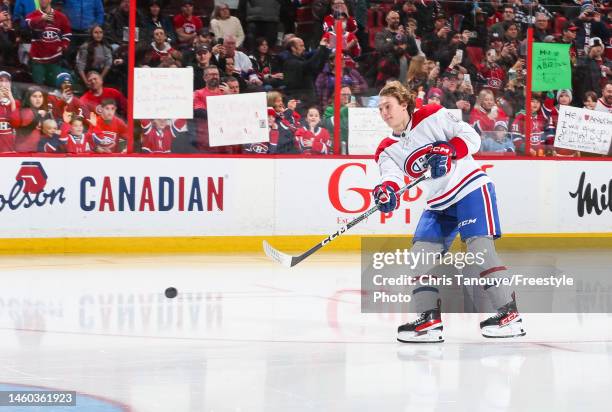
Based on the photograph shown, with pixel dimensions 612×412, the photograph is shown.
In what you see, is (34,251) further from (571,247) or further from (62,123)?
(571,247)

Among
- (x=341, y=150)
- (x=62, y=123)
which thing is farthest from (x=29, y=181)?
(x=341, y=150)

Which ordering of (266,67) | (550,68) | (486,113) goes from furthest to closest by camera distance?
(550,68) < (486,113) < (266,67)

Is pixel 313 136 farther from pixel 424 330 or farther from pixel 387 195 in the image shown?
pixel 424 330

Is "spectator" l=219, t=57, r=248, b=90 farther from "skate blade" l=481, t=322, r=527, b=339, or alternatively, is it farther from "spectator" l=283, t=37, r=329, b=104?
"skate blade" l=481, t=322, r=527, b=339

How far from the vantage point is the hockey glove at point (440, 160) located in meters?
5.48

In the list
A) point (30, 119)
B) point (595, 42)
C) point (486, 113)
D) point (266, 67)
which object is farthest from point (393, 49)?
point (30, 119)

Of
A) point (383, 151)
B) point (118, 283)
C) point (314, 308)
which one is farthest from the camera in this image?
point (118, 283)

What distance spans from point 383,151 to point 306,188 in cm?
433

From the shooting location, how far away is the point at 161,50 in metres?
9.73

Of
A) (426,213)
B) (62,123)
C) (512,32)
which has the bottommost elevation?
(426,213)

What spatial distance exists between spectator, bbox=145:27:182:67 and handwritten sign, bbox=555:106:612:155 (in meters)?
3.70

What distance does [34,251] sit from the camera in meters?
9.32

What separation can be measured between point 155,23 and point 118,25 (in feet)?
1.05

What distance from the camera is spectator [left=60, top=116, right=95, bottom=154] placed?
9.42 meters
